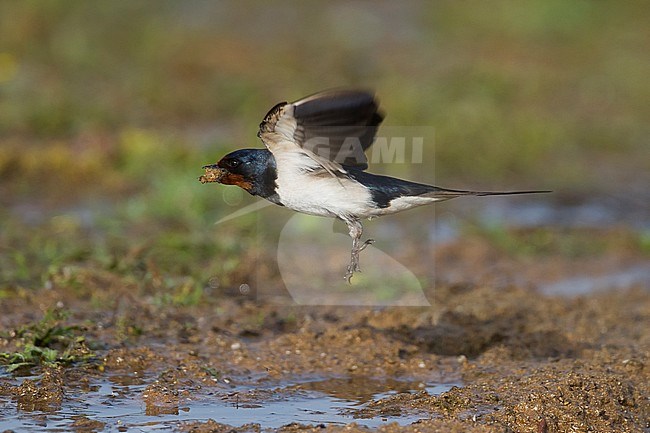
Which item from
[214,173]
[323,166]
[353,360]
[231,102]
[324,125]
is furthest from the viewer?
[231,102]

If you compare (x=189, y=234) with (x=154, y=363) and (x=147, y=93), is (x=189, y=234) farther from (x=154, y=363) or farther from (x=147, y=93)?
(x=147, y=93)

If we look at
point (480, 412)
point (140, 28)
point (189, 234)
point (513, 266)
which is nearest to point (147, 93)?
point (140, 28)

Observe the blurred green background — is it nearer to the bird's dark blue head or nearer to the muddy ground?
the muddy ground

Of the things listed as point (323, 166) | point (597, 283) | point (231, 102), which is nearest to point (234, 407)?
point (323, 166)

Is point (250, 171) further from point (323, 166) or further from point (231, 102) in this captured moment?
point (231, 102)

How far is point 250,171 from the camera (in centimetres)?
525

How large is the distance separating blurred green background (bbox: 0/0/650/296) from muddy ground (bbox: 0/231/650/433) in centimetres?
50

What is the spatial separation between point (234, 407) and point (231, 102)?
7690 millimetres

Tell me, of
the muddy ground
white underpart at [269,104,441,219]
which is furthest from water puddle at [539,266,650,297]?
white underpart at [269,104,441,219]

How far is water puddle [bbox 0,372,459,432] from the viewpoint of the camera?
4.64 m

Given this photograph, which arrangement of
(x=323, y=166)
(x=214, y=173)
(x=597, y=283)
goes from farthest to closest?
1. (x=597, y=283)
2. (x=214, y=173)
3. (x=323, y=166)

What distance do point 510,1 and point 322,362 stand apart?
39.4ft

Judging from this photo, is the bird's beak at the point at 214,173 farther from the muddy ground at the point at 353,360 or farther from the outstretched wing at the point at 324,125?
the muddy ground at the point at 353,360

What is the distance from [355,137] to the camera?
17.4ft
